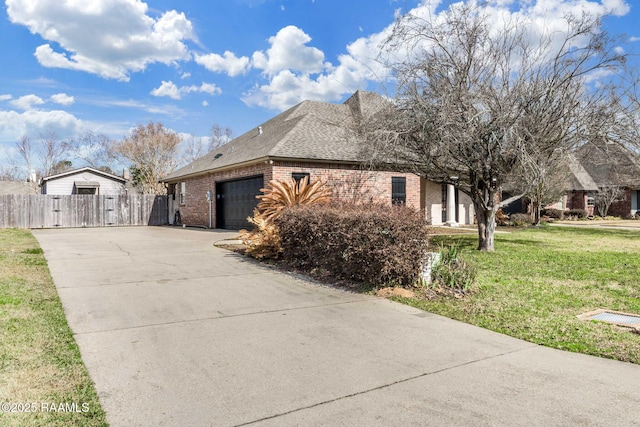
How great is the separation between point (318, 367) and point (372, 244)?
332 centimetres

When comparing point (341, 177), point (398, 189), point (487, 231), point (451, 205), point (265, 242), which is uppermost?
point (341, 177)

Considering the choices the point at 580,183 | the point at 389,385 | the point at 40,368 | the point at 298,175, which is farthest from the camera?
the point at 580,183

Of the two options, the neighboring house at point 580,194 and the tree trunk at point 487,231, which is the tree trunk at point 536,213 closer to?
the neighboring house at point 580,194

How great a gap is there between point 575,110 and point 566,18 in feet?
7.65

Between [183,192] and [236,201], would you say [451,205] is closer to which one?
[236,201]

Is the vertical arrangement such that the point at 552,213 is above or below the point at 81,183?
below

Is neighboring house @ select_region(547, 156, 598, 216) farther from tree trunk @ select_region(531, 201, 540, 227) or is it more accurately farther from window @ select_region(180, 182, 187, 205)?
window @ select_region(180, 182, 187, 205)

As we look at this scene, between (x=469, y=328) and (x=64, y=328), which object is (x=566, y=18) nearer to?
(x=469, y=328)

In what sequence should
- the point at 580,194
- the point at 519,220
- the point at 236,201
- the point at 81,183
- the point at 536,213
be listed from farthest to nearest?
the point at 580,194, the point at 81,183, the point at 536,213, the point at 519,220, the point at 236,201

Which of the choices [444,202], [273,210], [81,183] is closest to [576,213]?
[444,202]

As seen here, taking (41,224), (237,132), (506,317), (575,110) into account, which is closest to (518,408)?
(506,317)

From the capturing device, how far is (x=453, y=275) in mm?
6941

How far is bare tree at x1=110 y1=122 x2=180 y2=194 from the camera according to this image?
124 feet

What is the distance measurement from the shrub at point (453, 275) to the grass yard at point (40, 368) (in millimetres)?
5279
